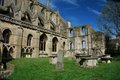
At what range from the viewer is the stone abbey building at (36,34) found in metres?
25.8

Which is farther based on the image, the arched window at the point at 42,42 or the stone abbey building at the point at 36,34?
the arched window at the point at 42,42

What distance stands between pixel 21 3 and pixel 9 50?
13029 mm

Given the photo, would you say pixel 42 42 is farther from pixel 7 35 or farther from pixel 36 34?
pixel 7 35

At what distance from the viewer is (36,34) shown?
1210 inches

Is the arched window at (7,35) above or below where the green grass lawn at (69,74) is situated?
above

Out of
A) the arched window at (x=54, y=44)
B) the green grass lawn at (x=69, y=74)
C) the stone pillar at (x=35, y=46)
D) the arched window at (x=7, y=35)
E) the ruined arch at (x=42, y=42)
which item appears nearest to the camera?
the green grass lawn at (x=69, y=74)

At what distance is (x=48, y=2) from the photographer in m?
48.0

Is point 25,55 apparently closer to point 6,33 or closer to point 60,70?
point 6,33

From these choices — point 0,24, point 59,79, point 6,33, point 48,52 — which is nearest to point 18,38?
Result: point 6,33

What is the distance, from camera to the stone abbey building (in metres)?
25.8

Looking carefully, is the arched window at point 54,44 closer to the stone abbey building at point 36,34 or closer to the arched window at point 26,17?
the stone abbey building at point 36,34

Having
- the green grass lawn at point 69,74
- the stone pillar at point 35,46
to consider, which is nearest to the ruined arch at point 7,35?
the stone pillar at point 35,46

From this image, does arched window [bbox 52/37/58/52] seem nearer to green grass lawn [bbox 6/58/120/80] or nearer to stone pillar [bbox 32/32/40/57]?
stone pillar [bbox 32/32/40/57]

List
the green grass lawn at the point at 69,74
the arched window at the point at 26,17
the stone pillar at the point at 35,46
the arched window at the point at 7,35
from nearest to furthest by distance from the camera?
the green grass lawn at the point at 69,74 → the arched window at the point at 7,35 → the stone pillar at the point at 35,46 → the arched window at the point at 26,17
